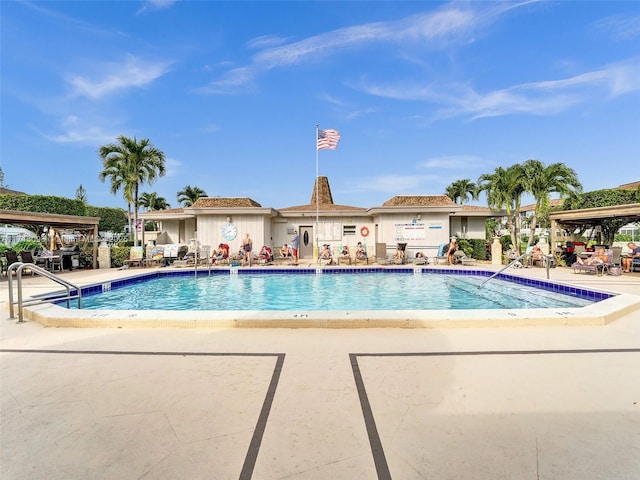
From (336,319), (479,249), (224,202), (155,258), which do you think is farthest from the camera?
(224,202)

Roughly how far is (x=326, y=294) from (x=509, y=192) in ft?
44.9

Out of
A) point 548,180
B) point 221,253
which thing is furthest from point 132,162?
point 548,180

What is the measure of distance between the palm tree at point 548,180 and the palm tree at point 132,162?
19.4 m

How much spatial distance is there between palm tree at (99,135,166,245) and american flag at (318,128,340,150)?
28.5 feet

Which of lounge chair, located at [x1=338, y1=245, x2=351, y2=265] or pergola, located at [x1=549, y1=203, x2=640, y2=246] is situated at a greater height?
pergola, located at [x1=549, y1=203, x2=640, y2=246]

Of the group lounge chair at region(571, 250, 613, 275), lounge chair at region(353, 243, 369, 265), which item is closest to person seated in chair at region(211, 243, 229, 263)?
lounge chair at region(353, 243, 369, 265)

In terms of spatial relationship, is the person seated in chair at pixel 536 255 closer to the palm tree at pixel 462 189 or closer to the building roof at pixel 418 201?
the building roof at pixel 418 201

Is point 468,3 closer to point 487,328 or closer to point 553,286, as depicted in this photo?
point 553,286

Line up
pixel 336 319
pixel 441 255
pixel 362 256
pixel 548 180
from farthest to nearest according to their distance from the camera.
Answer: pixel 548 180, pixel 441 255, pixel 362 256, pixel 336 319

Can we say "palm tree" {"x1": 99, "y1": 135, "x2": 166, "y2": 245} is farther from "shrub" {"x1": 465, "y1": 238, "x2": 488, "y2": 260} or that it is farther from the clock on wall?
"shrub" {"x1": 465, "y1": 238, "x2": 488, "y2": 260}

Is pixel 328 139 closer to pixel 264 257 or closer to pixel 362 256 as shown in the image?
pixel 362 256

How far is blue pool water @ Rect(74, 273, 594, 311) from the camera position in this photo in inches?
297

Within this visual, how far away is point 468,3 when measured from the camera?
10.7m

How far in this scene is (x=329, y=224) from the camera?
1766 centimetres
